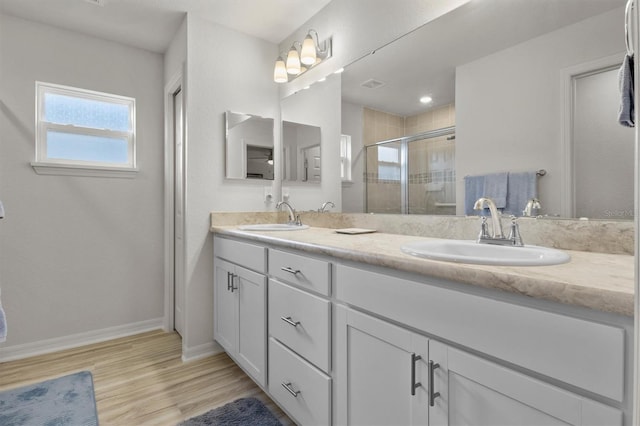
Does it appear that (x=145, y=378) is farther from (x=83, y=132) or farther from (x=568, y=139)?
(x=568, y=139)

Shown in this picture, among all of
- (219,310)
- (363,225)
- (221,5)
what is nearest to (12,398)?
(219,310)

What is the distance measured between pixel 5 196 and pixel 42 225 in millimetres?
277

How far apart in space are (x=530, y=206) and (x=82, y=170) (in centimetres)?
286

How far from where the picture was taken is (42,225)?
2.36m

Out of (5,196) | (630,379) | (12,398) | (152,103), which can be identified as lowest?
(12,398)

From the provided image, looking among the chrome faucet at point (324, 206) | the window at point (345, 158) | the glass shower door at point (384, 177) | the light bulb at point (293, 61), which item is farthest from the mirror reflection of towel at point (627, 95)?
the light bulb at point (293, 61)

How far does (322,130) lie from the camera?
7.47 feet

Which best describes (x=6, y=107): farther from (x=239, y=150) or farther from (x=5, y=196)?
(x=239, y=150)

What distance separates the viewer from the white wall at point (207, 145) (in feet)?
7.36

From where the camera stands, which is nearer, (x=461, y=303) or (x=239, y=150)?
(x=461, y=303)

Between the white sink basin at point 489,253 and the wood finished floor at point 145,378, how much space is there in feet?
3.66

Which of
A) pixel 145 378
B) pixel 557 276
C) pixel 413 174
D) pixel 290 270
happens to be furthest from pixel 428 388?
pixel 145 378

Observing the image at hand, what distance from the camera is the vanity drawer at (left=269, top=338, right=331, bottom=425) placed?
Result: 4.11 ft

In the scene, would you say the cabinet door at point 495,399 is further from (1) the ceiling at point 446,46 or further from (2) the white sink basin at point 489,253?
(1) the ceiling at point 446,46
